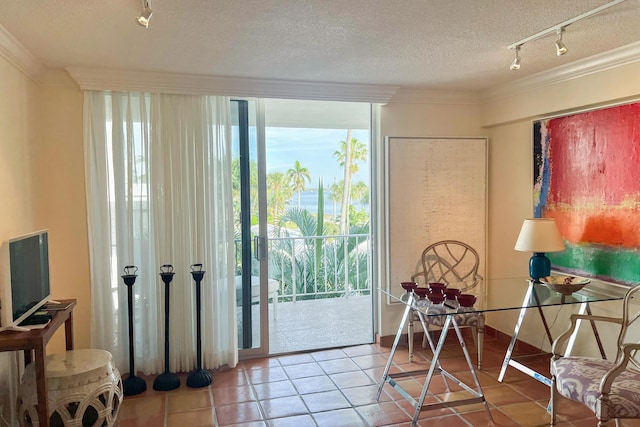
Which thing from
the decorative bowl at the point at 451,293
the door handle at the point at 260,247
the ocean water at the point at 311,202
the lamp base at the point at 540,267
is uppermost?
the ocean water at the point at 311,202

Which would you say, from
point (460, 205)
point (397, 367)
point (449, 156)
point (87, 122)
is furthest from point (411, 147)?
point (87, 122)

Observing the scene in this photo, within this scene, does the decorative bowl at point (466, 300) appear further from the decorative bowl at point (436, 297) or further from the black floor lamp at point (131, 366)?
the black floor lamp at point (131, 366)

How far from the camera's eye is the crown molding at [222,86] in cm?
338

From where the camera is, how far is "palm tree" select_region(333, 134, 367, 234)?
259 inches

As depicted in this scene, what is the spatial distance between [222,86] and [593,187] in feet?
9.16

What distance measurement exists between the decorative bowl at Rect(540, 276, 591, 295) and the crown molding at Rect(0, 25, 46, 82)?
360 cm

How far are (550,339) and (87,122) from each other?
3.80 m

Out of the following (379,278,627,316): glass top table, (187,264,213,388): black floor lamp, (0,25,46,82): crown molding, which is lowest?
(187,264,213,388): black floor lamp

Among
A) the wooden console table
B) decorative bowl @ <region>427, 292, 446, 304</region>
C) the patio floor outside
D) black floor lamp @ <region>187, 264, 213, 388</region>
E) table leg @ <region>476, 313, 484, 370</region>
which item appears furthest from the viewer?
the patio floor outside

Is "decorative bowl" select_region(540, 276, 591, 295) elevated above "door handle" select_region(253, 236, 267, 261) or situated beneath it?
situated beneath

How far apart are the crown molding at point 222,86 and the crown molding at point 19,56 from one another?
0.21 metres

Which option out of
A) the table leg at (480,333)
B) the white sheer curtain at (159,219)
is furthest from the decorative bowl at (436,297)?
the white sheer curtain at (159,219)

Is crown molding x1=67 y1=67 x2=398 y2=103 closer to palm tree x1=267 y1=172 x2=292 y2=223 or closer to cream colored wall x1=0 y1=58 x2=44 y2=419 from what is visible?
cream colored wall x1=0 y1=58 x2=44 y2=419

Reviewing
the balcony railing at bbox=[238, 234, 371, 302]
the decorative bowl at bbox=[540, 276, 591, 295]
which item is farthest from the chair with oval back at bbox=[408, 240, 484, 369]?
the balcony railing at bbox=[238, 234, 371, 302]
